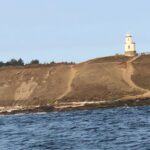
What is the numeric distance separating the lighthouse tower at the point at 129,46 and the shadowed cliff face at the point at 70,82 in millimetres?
1409

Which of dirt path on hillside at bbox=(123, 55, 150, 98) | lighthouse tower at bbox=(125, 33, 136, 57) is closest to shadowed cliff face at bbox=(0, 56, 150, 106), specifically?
dirt path on hillside at bbox=(123, 55, 150, 98)

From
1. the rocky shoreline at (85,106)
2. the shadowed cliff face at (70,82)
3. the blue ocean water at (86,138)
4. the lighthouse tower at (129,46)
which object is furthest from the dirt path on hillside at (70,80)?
the blue ocean water at (86,138)

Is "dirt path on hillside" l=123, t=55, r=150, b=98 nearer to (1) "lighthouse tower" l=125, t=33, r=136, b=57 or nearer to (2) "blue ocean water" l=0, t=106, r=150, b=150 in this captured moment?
(1) "lighthouse tower" l=125, t=33, r=136, b=57

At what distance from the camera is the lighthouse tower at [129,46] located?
11919 cm

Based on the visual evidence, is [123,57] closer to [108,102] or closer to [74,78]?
[74,78]

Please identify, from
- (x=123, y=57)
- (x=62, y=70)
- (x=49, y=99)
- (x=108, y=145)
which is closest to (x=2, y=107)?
(x=49, y=99)

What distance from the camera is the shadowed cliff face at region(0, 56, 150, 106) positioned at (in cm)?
10375

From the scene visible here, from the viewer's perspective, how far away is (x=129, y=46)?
121 meters

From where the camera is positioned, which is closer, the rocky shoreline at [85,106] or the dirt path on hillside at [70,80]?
the rocky shoreline at [85,106]

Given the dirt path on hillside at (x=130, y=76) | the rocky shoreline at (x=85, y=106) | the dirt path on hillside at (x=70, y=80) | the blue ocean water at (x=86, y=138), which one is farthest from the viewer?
the dirt path on hillside at (x=70, y=80)

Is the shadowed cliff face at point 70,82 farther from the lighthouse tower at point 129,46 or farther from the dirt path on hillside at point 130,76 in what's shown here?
the lighthouse tower at point 129,46

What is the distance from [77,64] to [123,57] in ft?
27.6

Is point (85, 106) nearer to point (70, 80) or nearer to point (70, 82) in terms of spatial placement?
point (70, 82)

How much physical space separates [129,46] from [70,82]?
14.2 metres
